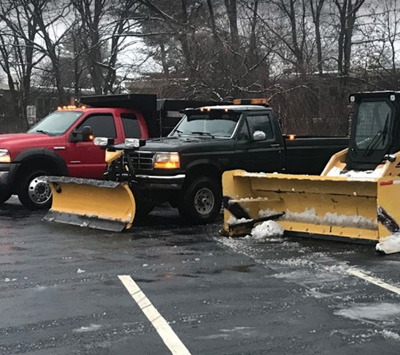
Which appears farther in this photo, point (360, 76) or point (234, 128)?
point (360, 76)

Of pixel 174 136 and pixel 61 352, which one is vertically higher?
pixel 174 136

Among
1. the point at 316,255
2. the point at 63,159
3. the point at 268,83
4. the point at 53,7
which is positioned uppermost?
the point at 53,7

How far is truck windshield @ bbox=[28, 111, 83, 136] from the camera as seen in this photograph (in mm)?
13023

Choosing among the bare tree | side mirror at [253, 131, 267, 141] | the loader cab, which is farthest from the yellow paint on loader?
the bare tree

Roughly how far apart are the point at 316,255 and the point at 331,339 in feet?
10.9

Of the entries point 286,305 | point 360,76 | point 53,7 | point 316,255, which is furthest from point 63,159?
point 53,7

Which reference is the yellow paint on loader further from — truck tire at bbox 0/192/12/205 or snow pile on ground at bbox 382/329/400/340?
truck tire at bbox 0/192/12/205

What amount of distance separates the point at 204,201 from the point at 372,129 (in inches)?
120

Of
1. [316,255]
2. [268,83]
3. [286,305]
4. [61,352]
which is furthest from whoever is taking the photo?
[268,83]

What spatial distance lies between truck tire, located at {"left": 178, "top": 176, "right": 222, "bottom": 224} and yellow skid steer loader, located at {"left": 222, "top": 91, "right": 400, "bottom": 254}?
1012mm

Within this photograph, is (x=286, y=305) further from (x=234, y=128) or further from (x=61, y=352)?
(x=234, y=128)

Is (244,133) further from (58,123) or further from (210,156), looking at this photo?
(58,123)

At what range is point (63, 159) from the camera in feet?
41.7

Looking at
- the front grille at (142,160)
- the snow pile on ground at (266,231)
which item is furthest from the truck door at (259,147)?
the snow pile on ground at (266,231)
